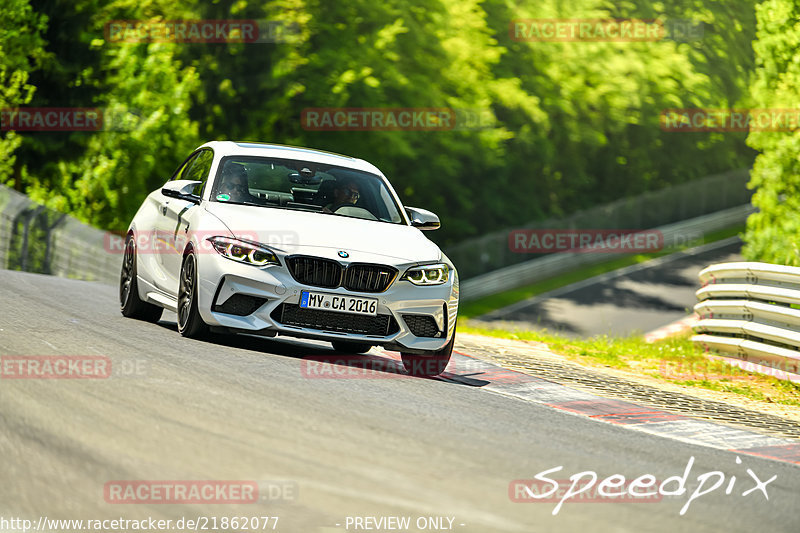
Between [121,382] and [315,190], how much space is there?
3.65 metres

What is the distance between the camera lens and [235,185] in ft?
32.7

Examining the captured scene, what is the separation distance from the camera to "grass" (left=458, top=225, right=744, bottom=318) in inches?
1634

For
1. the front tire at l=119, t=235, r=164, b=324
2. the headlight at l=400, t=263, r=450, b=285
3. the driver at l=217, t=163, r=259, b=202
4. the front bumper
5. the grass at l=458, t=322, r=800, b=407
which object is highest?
the driver at l=217, t=163, r=259, b=202

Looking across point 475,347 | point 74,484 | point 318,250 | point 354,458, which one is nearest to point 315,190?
point 318,250

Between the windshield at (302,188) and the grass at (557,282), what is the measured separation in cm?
2869

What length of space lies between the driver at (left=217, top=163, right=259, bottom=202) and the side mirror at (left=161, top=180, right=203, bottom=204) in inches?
9.6

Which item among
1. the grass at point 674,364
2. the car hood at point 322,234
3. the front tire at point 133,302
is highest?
the car hood at point 322,234

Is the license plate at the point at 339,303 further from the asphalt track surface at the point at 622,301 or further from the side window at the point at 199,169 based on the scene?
the asphalt track surface at the point at 622,301

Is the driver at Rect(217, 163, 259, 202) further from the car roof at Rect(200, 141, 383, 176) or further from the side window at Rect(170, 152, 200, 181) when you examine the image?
the side window at Rect(170, 152, 200, 181)

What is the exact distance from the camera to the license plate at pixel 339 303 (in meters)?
8.69

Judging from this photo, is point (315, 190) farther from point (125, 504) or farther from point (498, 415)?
point (125, 504)

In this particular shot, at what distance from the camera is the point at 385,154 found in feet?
136

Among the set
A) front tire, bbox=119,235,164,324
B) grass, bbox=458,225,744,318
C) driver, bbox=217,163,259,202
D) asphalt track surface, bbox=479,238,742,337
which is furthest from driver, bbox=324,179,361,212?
grass, bbox=458,225,744,318

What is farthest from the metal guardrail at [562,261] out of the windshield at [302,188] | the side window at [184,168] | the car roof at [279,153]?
the windshield at [302,188]
